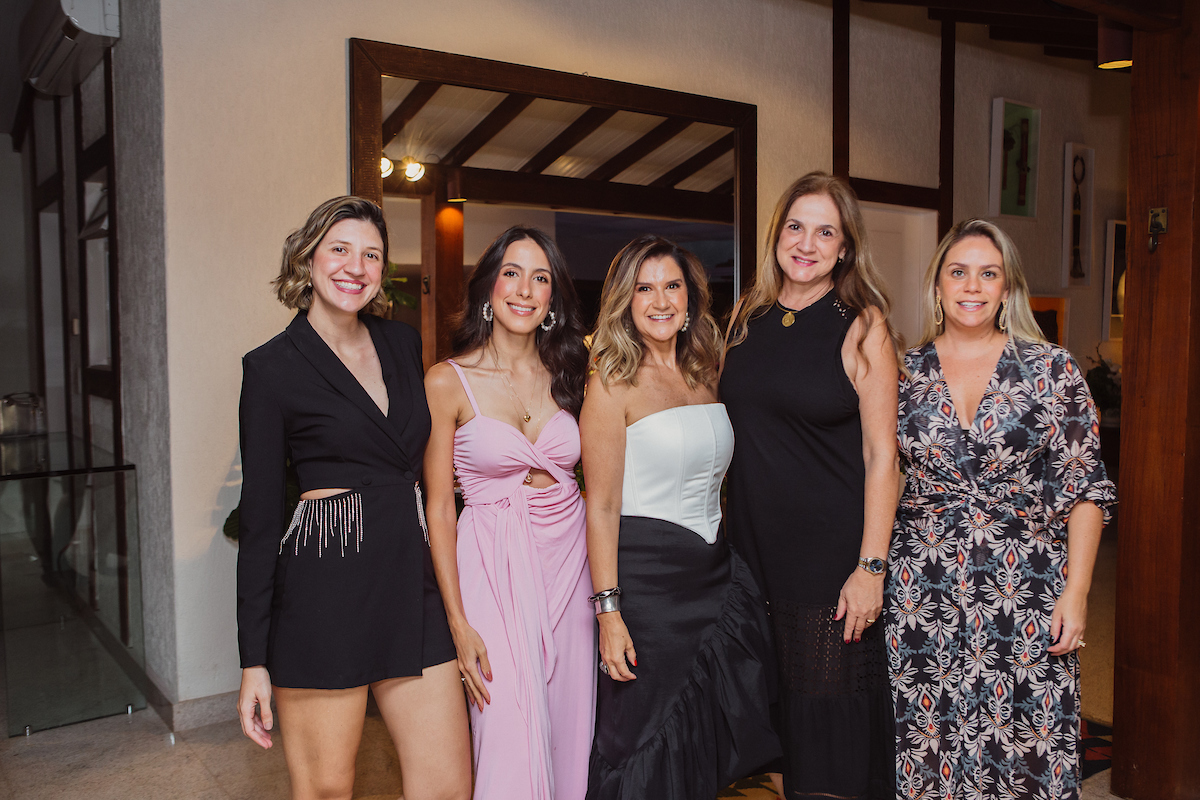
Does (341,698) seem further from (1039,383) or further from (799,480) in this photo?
(1039,383)

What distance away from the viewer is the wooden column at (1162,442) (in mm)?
2795

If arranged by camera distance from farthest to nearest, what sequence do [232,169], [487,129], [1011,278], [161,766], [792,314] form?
[487,129]
[232,169]
[161,766]
[792,314]
[1011,278]

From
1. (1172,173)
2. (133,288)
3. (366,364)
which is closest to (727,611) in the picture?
(366,364)

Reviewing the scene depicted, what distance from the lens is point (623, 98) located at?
466cm

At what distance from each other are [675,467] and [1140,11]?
2079mm

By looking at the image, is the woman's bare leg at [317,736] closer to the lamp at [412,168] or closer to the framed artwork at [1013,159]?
the lamp at [412,168]

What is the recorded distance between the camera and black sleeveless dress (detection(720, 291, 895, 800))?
2.28 meters

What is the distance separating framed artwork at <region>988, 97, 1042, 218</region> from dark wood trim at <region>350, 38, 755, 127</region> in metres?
2.40

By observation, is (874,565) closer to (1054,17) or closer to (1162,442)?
(1162,442)

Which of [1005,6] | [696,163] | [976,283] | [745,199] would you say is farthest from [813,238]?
[1005,6]

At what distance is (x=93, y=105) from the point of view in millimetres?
4590

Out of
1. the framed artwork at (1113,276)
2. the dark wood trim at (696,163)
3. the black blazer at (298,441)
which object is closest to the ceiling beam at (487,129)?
the dark wood trim at (696,163)

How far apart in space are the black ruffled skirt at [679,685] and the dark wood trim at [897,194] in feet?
13.1

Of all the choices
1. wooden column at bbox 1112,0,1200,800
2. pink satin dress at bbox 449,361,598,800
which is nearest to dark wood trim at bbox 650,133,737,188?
wooden column at bbox 1112,0,1200,800
